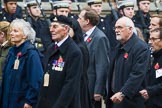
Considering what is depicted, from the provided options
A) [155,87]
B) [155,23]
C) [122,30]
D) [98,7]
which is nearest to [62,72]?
[155,87]

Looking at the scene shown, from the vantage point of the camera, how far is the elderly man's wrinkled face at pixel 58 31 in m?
8.69

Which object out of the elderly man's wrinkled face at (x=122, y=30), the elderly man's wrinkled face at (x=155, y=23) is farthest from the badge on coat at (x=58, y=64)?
the elderly man's wrinkled face at (x=155, y=23)

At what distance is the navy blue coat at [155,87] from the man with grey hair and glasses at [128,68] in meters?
0.36

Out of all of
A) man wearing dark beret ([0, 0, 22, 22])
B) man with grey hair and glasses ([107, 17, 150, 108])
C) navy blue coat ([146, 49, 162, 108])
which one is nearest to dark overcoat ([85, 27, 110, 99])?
man with grey hair and glasses ([107, 17, 150, 108])

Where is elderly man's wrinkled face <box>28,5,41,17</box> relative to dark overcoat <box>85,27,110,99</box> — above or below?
above

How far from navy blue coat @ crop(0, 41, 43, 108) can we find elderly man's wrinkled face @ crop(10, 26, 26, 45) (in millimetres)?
68

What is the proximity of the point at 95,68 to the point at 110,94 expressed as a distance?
86cm

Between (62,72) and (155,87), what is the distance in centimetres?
127

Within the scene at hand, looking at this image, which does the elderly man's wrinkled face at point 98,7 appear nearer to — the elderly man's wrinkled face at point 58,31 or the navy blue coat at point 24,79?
the navy blue coat at point 24,79

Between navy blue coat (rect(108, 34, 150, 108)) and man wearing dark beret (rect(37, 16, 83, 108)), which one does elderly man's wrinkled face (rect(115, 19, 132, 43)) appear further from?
Answer: man wearing dark beret (rect(37, 16, 83, 108))

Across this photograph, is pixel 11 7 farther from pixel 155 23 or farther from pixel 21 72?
pixel 21 72

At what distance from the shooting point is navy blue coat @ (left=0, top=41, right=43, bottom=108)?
903 cm

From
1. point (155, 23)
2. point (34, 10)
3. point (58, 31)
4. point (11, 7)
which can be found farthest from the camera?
point (34, 10)

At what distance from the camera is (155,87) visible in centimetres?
886
